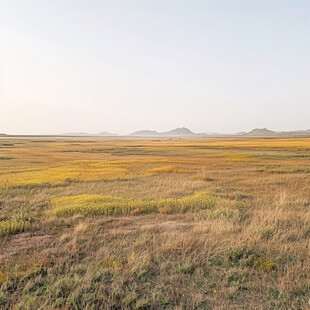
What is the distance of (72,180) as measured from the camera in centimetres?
2177

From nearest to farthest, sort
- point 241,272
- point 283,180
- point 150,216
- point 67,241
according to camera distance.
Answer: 1. point 241,272
2. point 67,241
3. point 150,216
4. point 283,180

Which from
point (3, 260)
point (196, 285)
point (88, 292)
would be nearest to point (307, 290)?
point (196, 285)

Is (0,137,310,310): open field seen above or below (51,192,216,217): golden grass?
above

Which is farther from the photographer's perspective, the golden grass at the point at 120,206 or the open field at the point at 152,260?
the golden grass at the point at 120,206

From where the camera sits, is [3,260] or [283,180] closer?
[3,260]

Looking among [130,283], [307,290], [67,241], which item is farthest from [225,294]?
[67,241]

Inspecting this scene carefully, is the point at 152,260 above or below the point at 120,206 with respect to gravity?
above

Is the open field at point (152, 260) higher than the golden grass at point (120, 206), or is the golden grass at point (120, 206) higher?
the open field at point (152, 260)

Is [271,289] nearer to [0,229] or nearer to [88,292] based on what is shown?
[88,292]

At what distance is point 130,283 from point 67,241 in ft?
11.2

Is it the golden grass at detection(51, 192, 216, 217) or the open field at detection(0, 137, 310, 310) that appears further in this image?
the golden grass at detection(51, 192, 216, 217)

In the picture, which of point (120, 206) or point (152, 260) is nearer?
point (152, 260)

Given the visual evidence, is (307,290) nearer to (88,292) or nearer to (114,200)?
(88,292)

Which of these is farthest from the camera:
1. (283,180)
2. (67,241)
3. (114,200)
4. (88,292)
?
(283,180)
